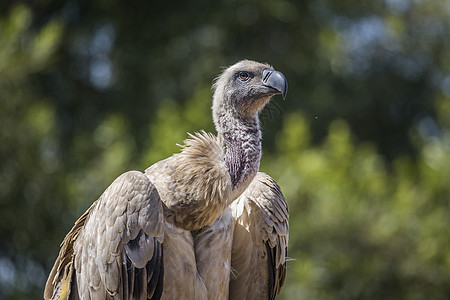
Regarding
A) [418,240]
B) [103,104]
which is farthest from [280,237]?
[103,104]

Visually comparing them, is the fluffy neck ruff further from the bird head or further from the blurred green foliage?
the blurred green foliage

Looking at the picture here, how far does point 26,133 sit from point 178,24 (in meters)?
6.70

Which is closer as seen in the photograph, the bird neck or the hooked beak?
the bird neck

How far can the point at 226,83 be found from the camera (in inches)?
205

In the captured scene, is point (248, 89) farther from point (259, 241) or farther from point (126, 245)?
point (126, 245)

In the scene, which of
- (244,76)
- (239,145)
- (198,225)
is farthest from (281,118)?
(198,225)

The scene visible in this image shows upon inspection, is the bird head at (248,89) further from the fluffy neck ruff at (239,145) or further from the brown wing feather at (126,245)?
the brown wing feather at (126,245)

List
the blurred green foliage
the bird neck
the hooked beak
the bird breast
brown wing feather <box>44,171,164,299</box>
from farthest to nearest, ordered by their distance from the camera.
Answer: the blurred green foliage < the hooked beak < the bird neck < the bird breast < brown wing feather <box>44,171,164,299</box>

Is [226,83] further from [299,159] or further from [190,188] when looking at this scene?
[299,159]

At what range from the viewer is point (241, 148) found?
4863 mm

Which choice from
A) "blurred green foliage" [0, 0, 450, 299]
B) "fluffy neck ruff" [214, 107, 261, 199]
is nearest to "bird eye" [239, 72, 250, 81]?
"fluffy neck ruff" [214, 107, 261, 199]

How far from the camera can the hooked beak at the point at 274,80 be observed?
5051mm

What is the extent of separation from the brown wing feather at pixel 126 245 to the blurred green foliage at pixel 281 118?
146 centimetres

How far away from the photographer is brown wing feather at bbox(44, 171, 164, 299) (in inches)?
179
